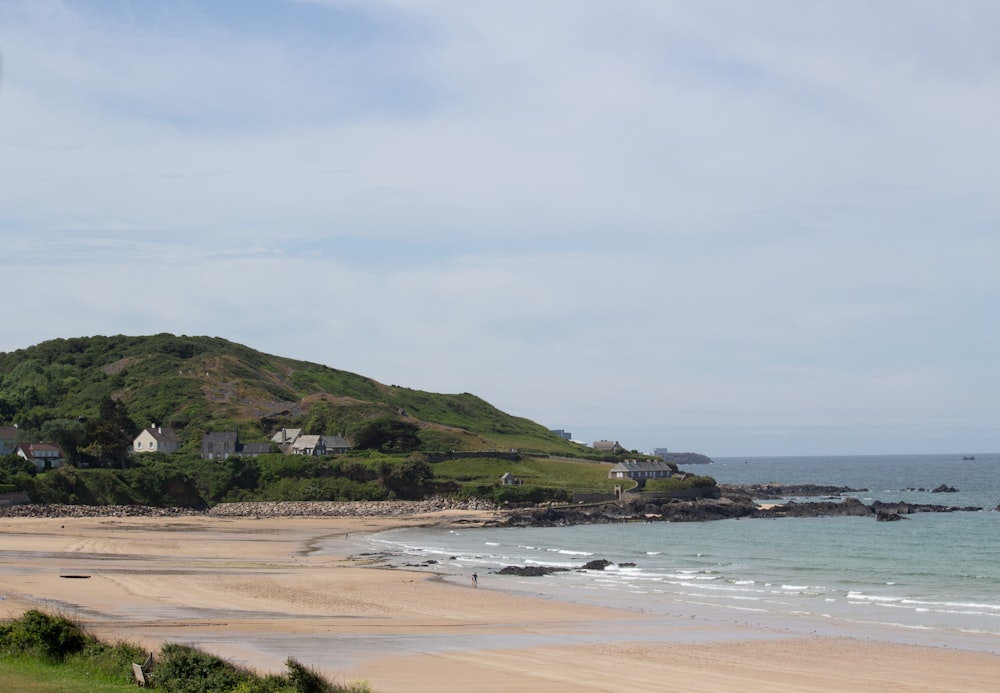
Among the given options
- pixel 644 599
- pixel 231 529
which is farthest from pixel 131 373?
pixel 644 599

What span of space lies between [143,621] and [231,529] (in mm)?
47846

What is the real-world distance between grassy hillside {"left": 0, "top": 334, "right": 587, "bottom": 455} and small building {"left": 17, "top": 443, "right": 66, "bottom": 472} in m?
2.25

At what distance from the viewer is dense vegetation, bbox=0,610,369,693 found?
17.2m

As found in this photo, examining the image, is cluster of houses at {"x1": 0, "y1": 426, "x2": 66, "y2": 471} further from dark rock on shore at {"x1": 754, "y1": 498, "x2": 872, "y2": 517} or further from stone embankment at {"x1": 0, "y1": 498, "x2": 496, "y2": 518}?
dark rock on shore at {"x1": 754, "y1": 498, "x2": 872, "y2": 517}

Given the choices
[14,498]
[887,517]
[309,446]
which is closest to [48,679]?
[14,498]

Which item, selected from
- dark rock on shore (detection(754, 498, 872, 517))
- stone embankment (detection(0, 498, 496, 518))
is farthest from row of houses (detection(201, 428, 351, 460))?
dark rock on shore (detection(754, 498, 872, 517))

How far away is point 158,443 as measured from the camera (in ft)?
381

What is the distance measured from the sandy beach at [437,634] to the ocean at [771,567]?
7.89 ft

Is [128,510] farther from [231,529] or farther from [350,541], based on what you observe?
[350,541]

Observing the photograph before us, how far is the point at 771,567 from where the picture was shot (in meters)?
52.8

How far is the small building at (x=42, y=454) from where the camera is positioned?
95812 millimetres

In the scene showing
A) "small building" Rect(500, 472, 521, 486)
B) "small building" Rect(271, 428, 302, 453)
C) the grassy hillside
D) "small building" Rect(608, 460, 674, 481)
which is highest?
the grassy hillside

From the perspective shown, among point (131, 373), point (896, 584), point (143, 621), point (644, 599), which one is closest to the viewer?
point (143, 621)

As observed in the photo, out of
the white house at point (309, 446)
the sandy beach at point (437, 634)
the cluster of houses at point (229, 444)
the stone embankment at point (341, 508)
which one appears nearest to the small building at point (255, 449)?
the cluster of houses at point (229, 444)
